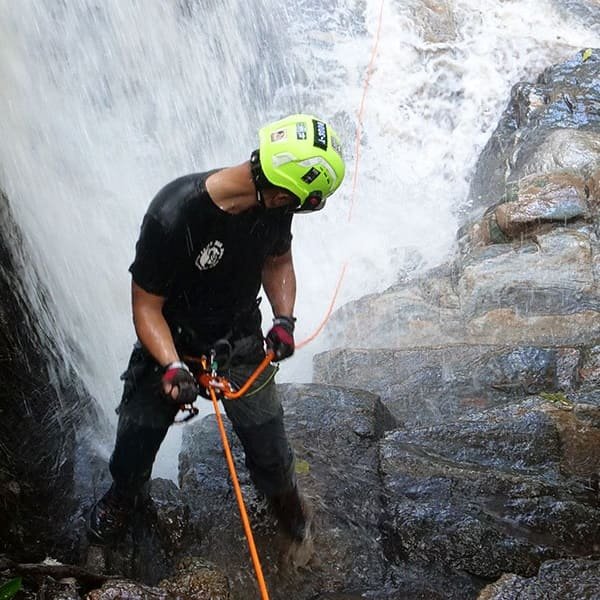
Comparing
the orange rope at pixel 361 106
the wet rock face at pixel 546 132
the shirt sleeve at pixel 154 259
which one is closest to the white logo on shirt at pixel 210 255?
the shirt sleeve at pixel 154 259

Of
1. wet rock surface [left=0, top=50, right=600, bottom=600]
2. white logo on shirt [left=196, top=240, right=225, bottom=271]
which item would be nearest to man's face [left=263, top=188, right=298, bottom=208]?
white logo on shirt [left=196, top=240, right=225, bottom=271]

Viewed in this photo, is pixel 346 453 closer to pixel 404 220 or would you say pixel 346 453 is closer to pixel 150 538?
pixel 150 538

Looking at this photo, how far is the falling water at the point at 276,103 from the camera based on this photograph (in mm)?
8336

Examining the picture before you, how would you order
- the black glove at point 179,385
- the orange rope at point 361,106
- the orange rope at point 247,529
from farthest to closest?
the orange rope at point 361,106
the black glove at point 179,385
the orange rope at point 247,529

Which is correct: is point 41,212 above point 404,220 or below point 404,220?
above

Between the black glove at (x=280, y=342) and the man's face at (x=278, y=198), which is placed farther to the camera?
the black glove at (x=280, y=342)

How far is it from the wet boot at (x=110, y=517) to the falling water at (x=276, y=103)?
3704 mm

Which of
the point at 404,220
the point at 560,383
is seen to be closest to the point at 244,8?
the point at 404,220

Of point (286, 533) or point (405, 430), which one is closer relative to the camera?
point (286, 533)

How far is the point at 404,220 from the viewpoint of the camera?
428 inches

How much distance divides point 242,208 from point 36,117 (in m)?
6.55

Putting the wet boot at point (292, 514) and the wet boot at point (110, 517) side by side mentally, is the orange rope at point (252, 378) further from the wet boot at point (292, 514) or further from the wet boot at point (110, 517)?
the wet boot at point (110, 517)

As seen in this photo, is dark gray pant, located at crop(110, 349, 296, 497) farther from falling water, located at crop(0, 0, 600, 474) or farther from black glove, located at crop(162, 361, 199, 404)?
falling water, located at crop(0, 0, 600, 474)

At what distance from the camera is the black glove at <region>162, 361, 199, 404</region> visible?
254 centimetres
